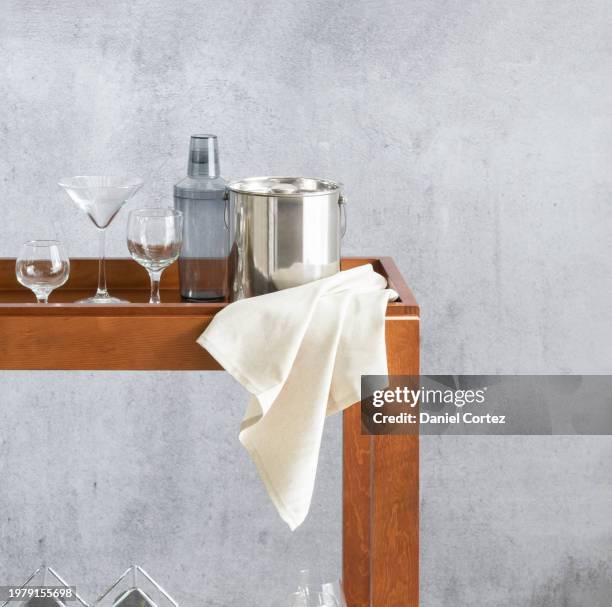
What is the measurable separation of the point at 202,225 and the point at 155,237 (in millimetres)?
99

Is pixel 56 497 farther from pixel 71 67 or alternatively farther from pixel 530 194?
pixel 530 194

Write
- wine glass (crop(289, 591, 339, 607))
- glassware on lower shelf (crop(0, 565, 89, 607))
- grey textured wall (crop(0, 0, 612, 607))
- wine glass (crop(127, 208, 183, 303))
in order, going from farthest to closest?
grey textured wall (crop(0, 0, 612, 607)) < glassware on lower shelf (crop(0, 565, 89, 607)) < wine glass (crop(289, 591, 339, 607)) < wine glass (crop(127, 208, 183, 303))

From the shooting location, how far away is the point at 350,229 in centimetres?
228

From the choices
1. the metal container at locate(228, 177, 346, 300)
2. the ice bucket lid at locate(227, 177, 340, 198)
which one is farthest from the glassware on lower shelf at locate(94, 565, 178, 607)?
the ice bucket lid at locate(227, 177, 340, 198)

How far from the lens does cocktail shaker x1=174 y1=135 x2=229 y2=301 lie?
1.65 meters

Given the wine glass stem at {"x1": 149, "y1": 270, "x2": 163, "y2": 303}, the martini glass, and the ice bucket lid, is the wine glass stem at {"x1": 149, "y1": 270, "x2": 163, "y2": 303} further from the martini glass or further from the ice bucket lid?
the ice bucket lid

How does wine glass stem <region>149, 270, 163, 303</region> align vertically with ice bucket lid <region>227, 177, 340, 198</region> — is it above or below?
below

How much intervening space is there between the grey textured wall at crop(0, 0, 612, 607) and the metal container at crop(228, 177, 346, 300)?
0.71 m

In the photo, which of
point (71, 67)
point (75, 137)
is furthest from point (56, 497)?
point (71, 67)

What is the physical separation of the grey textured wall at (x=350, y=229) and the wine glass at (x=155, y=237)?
26.7 inches

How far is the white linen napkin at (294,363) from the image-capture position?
4.70ft

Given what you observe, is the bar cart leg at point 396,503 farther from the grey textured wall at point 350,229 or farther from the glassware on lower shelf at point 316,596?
the grey textured wall at point 350,229

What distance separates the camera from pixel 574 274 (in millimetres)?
2320

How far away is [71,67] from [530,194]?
1076 millimetres
